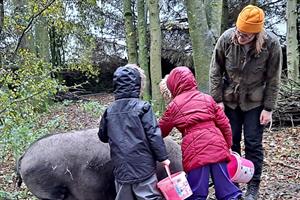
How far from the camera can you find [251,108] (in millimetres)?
4578

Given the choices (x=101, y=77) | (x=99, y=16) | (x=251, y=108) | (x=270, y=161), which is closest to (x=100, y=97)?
(x=101, y=77)

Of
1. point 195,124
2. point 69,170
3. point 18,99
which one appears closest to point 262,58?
point 195,124

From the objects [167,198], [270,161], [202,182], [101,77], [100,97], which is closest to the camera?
[167,198]

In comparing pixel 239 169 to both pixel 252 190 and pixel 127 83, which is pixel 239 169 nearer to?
pixel 252 190

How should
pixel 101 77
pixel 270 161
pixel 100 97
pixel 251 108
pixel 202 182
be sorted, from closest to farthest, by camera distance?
pixel 202 182
pixel 251 108
pixel 270 161
pixel 100 97
pixel 101 77

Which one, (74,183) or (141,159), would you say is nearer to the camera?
(141,159)

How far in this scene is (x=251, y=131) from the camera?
4.57m

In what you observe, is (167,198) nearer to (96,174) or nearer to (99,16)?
(96,174)

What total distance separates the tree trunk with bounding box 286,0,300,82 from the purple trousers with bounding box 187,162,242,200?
23.5 feet

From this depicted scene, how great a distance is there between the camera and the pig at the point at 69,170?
4.01 meters

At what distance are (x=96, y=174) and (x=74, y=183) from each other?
211 millimetres

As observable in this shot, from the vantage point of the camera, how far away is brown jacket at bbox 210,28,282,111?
4.39m

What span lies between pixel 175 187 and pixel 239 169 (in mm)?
760

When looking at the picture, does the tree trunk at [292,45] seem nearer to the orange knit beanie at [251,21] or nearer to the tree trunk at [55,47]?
the orange knit beanie at [251,21]
